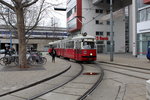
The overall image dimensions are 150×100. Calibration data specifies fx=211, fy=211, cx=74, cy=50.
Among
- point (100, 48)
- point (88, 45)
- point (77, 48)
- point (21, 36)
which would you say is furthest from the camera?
point (100, 48)

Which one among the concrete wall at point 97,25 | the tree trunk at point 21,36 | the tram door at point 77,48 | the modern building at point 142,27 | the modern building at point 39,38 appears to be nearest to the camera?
the tree trunk at point 21,36

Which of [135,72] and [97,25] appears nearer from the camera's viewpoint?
[135,72]

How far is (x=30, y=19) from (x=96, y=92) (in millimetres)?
23829

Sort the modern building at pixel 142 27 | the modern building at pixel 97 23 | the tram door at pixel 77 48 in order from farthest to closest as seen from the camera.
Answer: the modern building at pixel 97 23 < the modern building at pixel 142 27 < the tram door at pixel 77 48

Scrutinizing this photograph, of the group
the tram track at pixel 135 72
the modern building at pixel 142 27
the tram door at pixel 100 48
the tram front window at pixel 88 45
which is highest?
the modern building at pixel 142 27

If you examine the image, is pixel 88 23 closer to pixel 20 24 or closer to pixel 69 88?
pixel 20 24

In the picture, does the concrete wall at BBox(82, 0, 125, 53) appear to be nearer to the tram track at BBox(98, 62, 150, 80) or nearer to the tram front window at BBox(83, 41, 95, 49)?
the tram front window at BBox(83, 41, 95, 49)

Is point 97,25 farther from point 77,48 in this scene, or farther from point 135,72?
point 135,72

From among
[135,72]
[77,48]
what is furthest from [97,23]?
[135,72]

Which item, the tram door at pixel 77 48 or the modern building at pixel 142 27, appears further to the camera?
the modern building at pixel 142 27

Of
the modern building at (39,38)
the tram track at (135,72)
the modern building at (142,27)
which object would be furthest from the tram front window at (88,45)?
the modern building at (39,38)

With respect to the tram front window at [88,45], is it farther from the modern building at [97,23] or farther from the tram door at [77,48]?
the modern building at [97,23]

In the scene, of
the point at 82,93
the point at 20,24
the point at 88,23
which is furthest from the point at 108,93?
the point at 88,23

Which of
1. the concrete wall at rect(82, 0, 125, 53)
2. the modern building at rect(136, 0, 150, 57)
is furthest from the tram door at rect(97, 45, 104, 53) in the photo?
the modern building at rect(136, 0, 150, 57)
